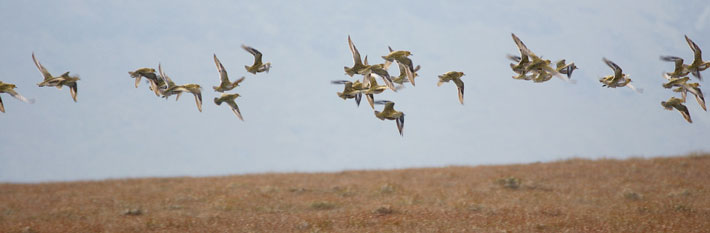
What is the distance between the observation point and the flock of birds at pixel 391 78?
9.72m

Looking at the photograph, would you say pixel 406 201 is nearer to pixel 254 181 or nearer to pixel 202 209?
pixel 202 209

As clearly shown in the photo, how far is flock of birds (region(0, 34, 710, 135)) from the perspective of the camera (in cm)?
972

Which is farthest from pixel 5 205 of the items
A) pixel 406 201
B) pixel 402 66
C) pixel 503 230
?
pixel 402 66

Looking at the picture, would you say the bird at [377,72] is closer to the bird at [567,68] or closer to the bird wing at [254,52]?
the bird wing at [254,52]

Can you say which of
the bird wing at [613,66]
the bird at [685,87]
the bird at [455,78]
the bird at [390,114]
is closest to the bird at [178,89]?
the bird at [390,114]

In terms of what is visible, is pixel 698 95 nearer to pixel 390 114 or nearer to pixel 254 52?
pixel 390 114

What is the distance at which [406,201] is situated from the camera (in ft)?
67.4

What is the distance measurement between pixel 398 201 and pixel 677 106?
1112cm

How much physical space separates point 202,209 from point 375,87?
12.0 metres

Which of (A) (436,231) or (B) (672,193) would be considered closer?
(A) (436,231)

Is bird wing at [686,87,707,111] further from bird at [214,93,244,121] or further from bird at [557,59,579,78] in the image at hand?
bird at [214,93,244,121]

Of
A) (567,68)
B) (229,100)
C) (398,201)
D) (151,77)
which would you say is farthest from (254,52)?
(398,201)

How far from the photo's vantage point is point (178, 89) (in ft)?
32.2

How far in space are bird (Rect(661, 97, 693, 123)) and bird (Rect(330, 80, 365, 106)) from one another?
182 inches
